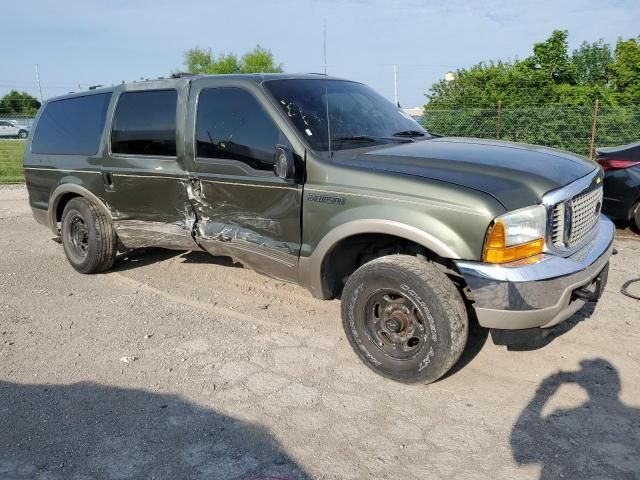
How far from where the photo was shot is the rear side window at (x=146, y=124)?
4.71 metres

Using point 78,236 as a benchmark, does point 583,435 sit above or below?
below

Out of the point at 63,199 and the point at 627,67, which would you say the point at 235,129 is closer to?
the point at 63,199

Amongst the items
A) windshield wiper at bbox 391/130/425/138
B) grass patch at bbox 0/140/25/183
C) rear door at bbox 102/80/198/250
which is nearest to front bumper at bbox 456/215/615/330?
windshield wiper at bbox 391/130/425/138

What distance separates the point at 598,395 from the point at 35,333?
4152 millimetres

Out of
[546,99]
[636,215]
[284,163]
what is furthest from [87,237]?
[546,99]

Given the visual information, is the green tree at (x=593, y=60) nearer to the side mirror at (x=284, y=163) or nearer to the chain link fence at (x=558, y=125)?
the chain link fence at (x=558, y=125)

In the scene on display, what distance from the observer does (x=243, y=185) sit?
418 cm

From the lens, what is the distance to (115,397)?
11.4 ft

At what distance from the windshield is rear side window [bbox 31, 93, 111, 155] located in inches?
86.7

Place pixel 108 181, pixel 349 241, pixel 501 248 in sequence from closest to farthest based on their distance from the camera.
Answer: pixel 501 248
pixel 349 241
pixel 108 181

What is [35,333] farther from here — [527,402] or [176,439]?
[527,402]

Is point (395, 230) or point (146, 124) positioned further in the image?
point (146, 124)

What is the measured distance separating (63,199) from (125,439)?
3.82 m

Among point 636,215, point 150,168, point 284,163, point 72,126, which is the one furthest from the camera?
point 636,215
